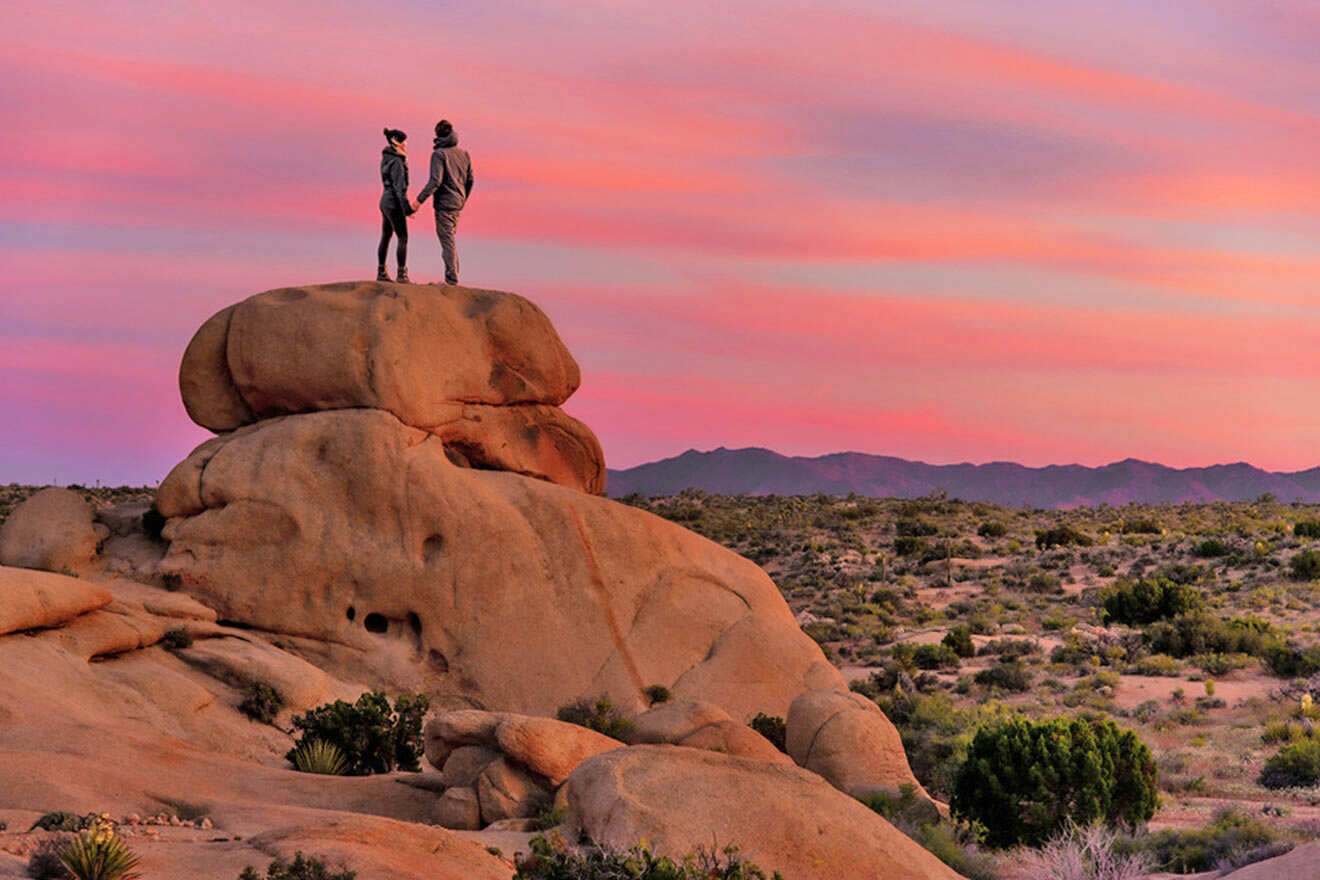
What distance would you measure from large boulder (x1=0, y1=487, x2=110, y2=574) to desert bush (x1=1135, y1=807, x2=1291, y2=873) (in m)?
18.5

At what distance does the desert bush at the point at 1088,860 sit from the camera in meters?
13.7

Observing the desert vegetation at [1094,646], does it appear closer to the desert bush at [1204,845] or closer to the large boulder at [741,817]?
the desert bush at [1204,845]

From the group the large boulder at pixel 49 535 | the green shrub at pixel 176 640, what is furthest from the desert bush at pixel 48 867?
the large boulder at pixel 49 535

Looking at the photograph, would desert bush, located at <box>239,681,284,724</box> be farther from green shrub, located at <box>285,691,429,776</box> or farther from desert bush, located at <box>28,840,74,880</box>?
desert bush, located at <box>28,840,74,880</box>

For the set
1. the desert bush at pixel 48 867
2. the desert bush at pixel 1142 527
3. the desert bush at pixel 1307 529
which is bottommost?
the desert bush at pixel 48 867

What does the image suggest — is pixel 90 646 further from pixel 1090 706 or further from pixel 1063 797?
pixel 1090 706

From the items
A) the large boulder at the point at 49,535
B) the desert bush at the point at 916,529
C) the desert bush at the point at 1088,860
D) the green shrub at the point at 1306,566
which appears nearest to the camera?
the desert bush at the point at 1088,860

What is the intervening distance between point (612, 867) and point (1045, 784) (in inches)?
388

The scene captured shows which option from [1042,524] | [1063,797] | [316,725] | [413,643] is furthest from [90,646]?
[1042,524]

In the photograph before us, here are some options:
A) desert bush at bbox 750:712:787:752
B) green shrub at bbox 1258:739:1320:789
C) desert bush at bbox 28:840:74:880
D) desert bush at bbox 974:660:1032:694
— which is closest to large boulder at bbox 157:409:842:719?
desert bush at bbox 750:712:787:752

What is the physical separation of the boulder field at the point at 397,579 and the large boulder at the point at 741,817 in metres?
3.01

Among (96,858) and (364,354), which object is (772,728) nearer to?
(364,354)

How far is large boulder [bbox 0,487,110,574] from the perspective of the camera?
22062 mm

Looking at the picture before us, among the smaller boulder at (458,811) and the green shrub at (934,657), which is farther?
the green shrub at (934,657)
